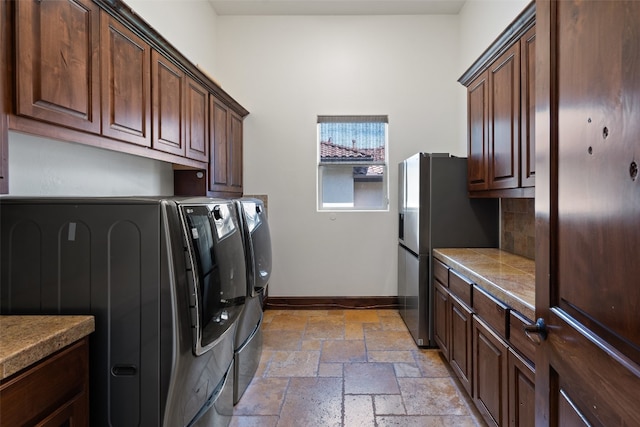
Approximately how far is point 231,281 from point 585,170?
145cm

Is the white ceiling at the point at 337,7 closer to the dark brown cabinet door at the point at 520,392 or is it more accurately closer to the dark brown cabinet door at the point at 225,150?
the dark brown cabinet door at the point at 225,150

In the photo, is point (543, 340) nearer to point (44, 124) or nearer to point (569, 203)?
point (569, 203)

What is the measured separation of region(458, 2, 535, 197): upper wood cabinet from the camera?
1.93m

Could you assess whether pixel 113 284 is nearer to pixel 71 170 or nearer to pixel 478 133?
pixel 71 170

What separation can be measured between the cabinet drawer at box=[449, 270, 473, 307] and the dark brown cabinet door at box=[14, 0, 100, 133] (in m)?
2.21

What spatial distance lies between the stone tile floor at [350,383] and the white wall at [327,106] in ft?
2.60

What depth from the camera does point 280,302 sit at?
3.98 meters

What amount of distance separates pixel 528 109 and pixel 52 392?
8.18ft

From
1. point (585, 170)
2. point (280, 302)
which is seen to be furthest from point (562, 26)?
point (280, 302)

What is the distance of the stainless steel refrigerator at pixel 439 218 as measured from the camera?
2.84 metres

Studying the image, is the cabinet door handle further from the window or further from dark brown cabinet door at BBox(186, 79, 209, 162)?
the window

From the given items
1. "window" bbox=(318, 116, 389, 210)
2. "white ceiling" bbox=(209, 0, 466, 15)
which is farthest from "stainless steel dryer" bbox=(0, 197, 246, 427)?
"white ceiling" bbox=(209, 0, 466, 15)

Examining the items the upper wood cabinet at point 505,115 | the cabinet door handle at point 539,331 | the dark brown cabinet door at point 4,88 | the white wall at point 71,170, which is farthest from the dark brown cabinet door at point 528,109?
the white wall at point 71,170

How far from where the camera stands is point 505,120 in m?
2.19
